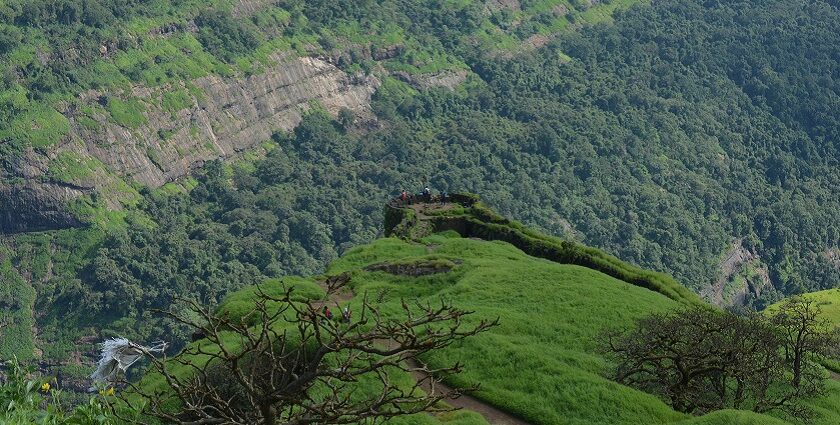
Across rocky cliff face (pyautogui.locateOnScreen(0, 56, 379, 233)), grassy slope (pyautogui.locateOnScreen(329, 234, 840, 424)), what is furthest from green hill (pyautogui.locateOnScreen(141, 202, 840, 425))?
rocky cliff face (pyautogui.locateOnScreen(0, 56, 379, 233))

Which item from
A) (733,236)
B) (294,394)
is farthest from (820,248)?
(294,394)

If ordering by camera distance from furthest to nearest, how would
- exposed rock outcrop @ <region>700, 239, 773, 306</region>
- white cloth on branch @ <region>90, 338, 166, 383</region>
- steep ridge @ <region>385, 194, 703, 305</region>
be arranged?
exposed rock outcrop @ <region>700, 239, 773, 306</region>
steep ridge @ <region>385, 194, 703, 305</region>
white cloth on branch @ <region>90, 338, 166, 383</region>

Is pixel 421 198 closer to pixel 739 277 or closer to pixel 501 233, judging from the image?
pixel 501 233

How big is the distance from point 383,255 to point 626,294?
50.8ft

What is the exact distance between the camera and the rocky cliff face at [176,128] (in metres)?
139

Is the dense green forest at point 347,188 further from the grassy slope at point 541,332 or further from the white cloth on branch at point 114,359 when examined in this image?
the white cloth on branch at point 114,359

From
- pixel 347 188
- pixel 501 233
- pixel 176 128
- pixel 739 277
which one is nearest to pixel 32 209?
pixel 176 128

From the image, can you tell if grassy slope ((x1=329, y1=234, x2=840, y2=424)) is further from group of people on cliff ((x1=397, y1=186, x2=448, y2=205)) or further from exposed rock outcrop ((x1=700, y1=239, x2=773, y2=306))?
exposed rock outcrop ((x1=700, y1=239, x2=773, y2=306))

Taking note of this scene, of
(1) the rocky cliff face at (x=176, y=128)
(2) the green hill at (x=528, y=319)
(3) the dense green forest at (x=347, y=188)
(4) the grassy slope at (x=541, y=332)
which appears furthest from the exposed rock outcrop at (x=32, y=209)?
(4) the grassy slope at (x=541, y=332)

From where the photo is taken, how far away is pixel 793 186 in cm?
18525

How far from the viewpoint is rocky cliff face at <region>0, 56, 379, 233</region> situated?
456 feet

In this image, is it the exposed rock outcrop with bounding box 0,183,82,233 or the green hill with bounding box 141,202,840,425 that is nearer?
the green hill with bounding box 141,202,840,425

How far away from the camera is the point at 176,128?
163 meters

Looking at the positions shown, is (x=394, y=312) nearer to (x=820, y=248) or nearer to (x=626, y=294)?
(x=626, y=294)
